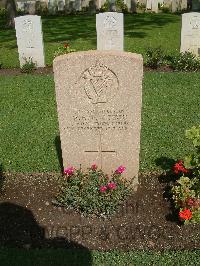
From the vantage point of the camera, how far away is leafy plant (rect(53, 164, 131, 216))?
5188 millimetres

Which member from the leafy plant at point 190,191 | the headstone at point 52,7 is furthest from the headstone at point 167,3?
the leafy plant at point 190,191

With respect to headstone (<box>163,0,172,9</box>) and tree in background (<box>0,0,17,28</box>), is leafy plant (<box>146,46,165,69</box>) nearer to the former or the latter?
tree in background (<box>0,0,17,28</box>)

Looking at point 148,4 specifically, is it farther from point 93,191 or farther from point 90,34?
point 93,191

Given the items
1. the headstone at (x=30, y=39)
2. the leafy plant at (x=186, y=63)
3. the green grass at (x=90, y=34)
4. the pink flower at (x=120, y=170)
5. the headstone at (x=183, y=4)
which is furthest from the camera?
the headstone at (x=183, y=4)

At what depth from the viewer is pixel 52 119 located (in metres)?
8.52

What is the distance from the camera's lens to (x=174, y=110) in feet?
28.6

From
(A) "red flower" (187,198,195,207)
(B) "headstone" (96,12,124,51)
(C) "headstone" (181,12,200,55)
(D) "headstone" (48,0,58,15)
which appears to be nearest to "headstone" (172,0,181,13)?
(D) "headstone" (48,0,58,15)

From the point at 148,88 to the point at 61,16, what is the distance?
49.9 ft

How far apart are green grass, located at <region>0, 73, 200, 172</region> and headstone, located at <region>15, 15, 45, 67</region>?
48.6 inches

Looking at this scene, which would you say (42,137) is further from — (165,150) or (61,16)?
(61,16)

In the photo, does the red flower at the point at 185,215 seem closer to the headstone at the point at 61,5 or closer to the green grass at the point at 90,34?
the green grass at the point at 90,34

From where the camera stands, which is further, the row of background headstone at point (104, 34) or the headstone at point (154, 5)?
the headstone at point (154, 5)

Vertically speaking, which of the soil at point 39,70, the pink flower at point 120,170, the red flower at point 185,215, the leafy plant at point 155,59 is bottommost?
the red flower at point 185,215

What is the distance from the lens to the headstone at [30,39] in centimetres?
1196
